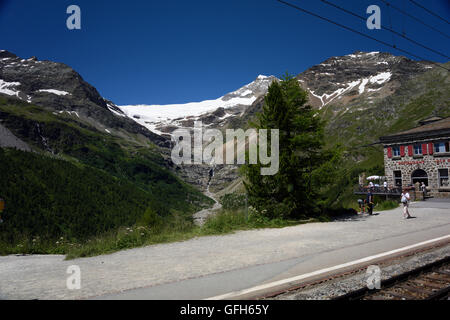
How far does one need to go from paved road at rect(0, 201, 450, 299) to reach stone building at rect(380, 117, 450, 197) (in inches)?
1007

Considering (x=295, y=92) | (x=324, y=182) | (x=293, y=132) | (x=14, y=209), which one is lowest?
(x=14, y=209)

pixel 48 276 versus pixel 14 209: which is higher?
pixel 48 276

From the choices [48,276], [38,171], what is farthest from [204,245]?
[38,171]

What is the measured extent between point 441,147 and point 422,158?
95.4 inches

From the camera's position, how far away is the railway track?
5.34 metres

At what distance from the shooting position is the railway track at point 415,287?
534 centimetres

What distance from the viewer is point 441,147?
32.9 metres

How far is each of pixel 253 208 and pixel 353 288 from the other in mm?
10295

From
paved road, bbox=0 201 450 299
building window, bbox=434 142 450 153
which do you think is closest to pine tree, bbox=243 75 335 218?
paved road, bbox=0 201 450 299

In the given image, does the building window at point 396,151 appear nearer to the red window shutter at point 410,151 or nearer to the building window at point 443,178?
the red window shutter at point 410,151

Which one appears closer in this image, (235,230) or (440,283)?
(440,283)

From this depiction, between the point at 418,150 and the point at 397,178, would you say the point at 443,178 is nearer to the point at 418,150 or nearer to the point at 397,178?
the point at 418,150
